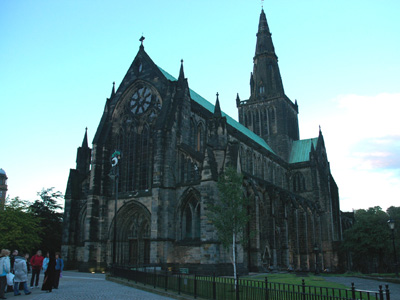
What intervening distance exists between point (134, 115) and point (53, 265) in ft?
69.5

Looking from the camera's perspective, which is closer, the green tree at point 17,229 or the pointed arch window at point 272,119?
the green tree at point 17,229

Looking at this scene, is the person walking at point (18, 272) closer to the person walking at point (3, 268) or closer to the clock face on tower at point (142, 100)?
the person walking at point (3, 268)

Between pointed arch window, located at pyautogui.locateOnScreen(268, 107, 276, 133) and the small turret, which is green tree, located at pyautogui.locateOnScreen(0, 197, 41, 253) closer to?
the small turret

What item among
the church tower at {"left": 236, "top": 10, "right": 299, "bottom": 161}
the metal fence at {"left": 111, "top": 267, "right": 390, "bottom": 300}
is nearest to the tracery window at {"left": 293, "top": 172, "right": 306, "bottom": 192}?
the church tower at {"left": 236, "top": 10, "right": 299, "bottom": 161}

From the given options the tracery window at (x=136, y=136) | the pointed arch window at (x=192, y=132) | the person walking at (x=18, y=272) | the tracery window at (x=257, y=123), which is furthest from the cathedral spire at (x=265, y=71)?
the person walking at (x=18, y=272)

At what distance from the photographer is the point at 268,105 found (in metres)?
62.1

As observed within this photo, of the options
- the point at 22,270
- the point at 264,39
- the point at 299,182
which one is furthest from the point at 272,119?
the point at 22,270

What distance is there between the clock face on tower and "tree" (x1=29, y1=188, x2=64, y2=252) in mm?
18409

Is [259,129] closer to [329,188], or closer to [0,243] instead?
[329,188]

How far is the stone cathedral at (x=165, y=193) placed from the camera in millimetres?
28453

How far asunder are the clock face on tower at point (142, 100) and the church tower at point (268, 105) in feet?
102

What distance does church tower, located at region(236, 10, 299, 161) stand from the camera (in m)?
60.7

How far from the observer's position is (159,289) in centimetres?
1595

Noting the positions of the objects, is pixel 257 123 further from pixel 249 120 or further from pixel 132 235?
pixel 132 235
